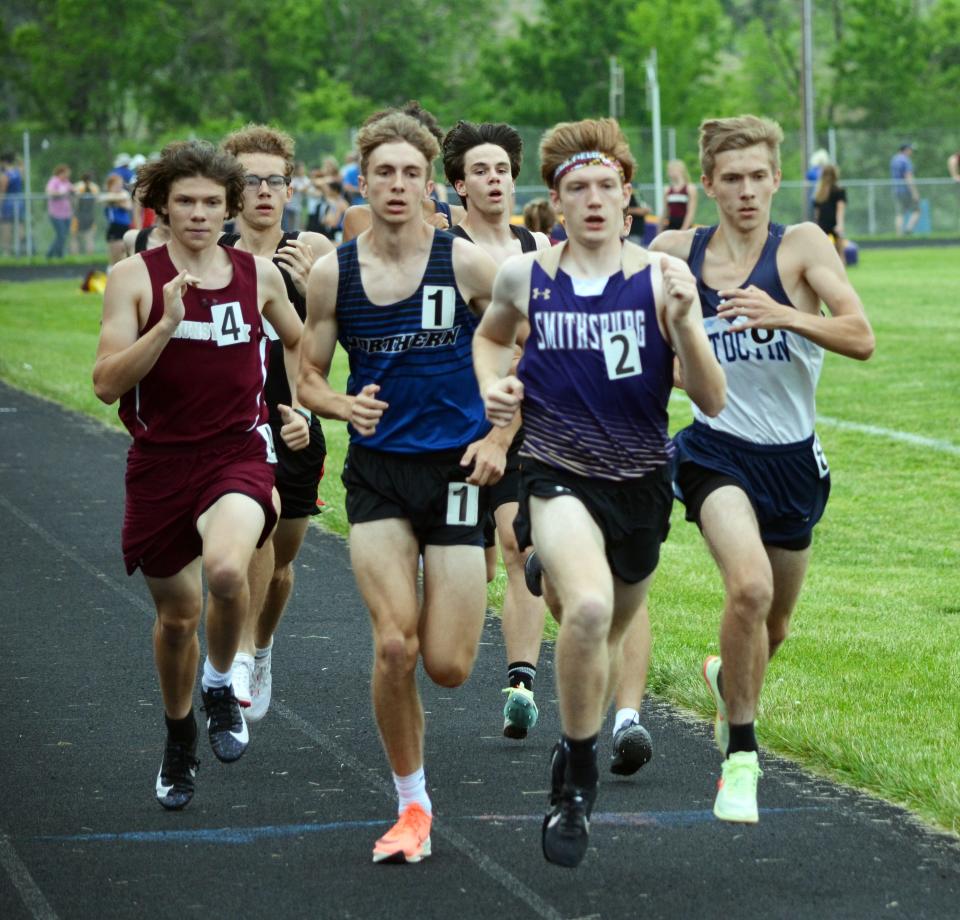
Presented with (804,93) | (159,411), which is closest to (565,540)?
(159,411)

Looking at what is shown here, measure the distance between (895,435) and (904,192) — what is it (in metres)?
35.0

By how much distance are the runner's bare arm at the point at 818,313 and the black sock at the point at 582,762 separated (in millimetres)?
1431

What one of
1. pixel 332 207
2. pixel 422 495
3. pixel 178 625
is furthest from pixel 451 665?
pixel 332 207

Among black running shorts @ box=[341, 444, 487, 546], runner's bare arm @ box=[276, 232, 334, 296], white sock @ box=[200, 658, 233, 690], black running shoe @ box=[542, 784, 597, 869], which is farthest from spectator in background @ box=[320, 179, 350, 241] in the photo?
black running shoe @ box=[542, 784, 597, 869]

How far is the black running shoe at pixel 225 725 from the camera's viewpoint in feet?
21.1

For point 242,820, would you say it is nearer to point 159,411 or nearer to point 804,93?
point 159,411

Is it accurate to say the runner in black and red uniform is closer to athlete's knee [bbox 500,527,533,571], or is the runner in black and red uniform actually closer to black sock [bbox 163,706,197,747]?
black sock [bbox 163,706,197,747]

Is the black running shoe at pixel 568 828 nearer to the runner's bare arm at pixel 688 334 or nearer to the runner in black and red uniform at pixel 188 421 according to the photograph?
the runner's bare arm at pixel 688 334

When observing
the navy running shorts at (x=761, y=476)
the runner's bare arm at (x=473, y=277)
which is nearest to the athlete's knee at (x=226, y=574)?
the runner's bare arm at (x=473, y=277)

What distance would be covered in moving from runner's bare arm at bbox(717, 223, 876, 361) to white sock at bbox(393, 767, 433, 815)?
1723 mm

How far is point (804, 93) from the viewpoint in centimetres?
3709

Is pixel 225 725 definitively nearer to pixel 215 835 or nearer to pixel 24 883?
pixel 215 835

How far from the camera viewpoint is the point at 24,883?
5.36 metres

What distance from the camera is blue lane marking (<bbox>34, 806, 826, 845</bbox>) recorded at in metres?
5.79
